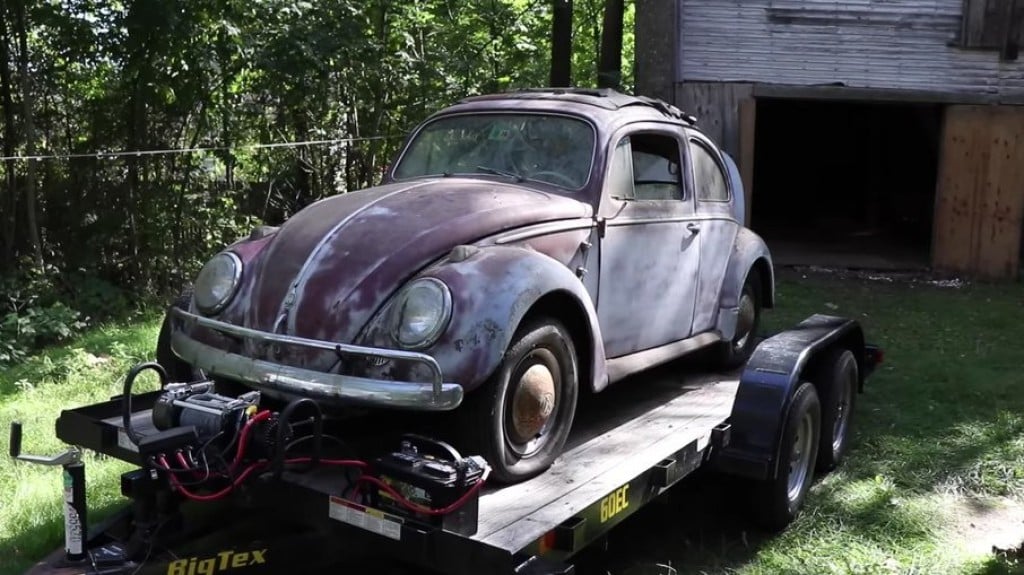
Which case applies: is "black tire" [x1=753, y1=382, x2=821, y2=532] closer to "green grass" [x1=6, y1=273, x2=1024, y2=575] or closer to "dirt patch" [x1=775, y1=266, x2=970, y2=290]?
"green grass" [x1=6, y1=273, x2=1024, y2=575]

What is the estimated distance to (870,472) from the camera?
5.59 m

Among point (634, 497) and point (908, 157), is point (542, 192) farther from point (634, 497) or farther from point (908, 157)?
point (908, 157)

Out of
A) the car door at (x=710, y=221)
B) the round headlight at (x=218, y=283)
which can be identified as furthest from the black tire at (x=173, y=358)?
the car door at (x=710, y=221)

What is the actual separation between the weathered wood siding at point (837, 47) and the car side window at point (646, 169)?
689 cm

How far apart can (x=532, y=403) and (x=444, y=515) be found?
94 centimetres

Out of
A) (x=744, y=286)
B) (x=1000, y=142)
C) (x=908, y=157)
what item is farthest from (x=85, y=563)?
(x=908, y=157)

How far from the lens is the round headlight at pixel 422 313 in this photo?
356 cm

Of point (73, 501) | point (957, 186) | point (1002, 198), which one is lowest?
point (73, 501)

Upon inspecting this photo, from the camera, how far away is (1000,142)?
1148cm

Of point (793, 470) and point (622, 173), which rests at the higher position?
point (622, 173)

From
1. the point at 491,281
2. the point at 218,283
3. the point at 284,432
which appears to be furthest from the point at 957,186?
the point at 284,432

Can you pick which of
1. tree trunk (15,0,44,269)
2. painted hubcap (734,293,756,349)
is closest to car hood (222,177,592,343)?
painted hubcap (734,293,756,349)

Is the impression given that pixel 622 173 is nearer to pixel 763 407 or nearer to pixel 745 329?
pixel 763 407

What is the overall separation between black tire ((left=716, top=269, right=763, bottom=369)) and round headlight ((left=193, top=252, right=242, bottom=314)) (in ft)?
9.96
